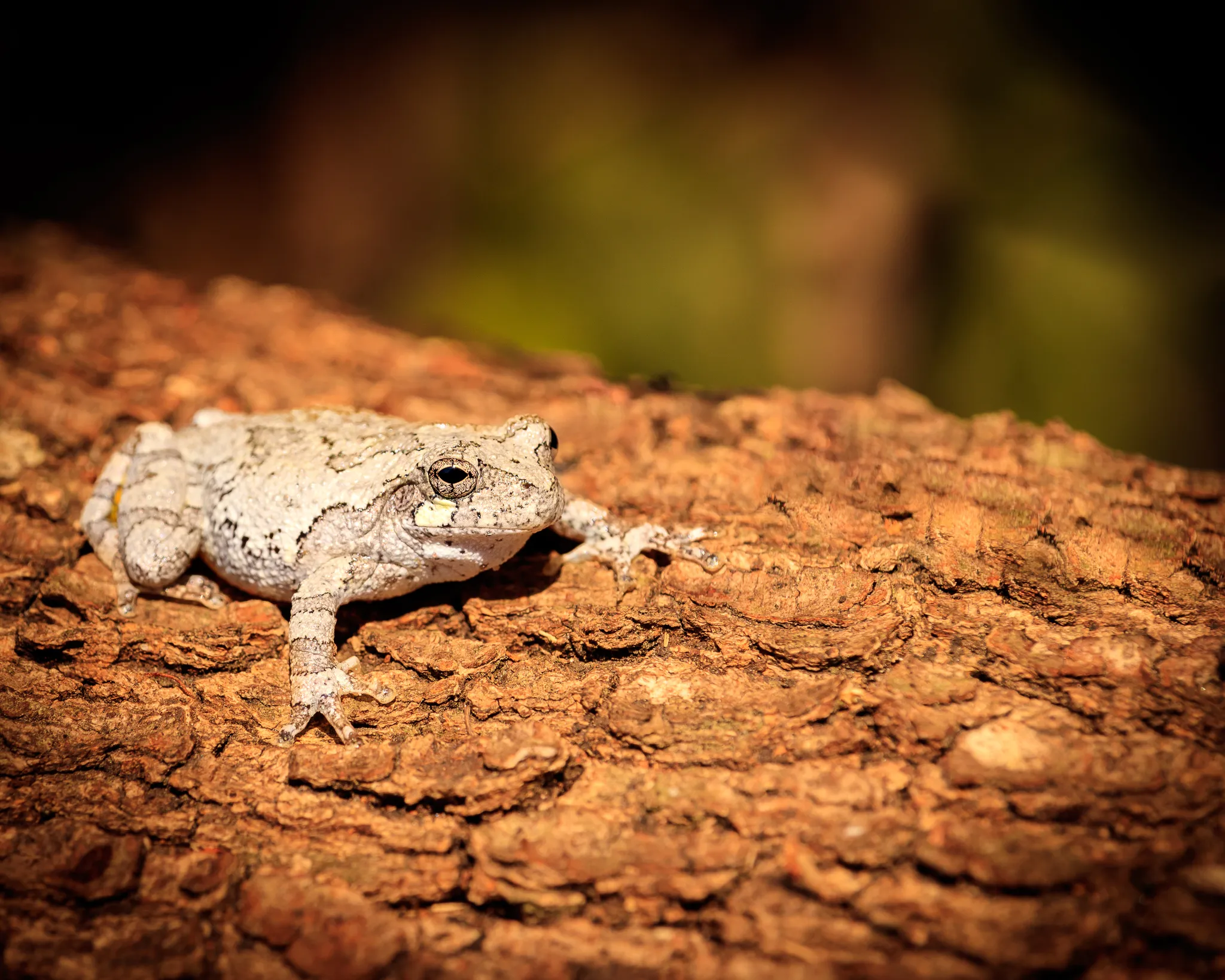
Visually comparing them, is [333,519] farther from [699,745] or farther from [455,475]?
[699,745]

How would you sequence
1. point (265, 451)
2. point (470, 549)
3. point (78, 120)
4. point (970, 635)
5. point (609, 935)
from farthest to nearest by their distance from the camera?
point (78, 120) < point (265, 451) < point (470, 549) < point (970, 635) < point (609, 935)

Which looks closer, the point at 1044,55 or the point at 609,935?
the point at 609,935

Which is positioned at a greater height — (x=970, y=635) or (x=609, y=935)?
(x=970, y=635)

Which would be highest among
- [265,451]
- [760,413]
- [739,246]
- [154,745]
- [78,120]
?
[78,120]

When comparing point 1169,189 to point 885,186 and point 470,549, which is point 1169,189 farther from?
point 470,549

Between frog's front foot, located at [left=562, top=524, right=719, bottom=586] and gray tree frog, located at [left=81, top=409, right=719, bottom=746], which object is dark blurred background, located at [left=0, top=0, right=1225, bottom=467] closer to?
frog's front foot, located at [left=562, top=524, right=719, bottom=586]

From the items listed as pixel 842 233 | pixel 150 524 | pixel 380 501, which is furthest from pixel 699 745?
pixel 842 233

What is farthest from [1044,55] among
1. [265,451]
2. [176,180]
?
[176,180]
